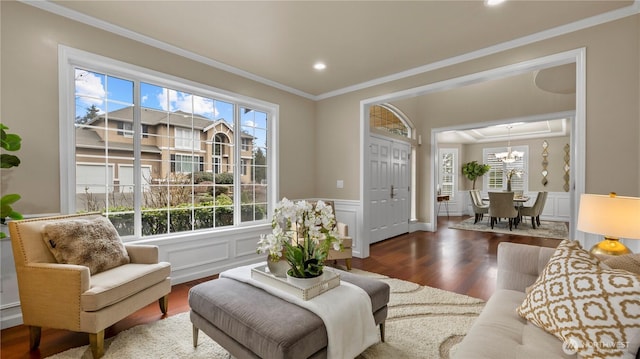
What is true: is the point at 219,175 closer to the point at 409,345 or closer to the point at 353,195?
the point at 353,195

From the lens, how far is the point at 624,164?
2.59 meters

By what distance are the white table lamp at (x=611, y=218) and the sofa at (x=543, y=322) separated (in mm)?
484

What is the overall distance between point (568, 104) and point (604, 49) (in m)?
2.82

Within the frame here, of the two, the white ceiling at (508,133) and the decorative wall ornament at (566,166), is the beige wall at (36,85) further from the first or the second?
the decorative wall ornament at (566,166)

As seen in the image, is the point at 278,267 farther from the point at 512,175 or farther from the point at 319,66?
the point at 512,175

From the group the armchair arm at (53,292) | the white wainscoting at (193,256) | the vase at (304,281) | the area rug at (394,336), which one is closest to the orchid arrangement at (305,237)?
the vase at (304,281)

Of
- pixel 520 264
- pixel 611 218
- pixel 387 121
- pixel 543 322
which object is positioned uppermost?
pixel 387 121

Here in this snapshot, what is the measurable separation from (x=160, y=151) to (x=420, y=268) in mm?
3632

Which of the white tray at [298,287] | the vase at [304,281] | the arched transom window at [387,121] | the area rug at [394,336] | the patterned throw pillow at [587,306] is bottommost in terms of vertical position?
the area rug at [394,336]

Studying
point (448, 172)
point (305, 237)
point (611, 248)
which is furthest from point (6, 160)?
point (448, 172)

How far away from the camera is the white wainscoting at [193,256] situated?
2.35 metres

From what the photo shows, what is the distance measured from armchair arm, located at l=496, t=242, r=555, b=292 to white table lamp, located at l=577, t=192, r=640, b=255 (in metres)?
0.44

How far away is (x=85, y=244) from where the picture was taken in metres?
2.21

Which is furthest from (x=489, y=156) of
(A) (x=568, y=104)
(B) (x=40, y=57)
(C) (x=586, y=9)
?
(B) (x=40, y=57)
